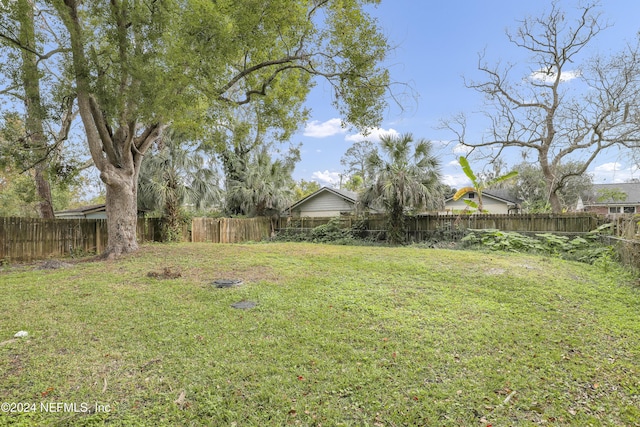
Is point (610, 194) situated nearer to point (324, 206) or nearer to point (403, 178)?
point (324, 206)

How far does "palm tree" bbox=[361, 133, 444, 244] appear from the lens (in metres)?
12.2

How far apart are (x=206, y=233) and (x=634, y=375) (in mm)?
14533

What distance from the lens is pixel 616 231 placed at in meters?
8.63

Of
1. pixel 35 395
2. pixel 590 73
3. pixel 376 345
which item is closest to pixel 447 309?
pixel 376 345

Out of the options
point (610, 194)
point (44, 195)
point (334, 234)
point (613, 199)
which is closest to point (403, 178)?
point (334, 234)

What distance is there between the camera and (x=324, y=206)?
20203 millimetres

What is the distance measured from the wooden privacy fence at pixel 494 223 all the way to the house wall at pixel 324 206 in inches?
156

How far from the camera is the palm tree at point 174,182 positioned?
519 inches

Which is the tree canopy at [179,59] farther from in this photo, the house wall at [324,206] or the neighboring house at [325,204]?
the house wall at [324,206]

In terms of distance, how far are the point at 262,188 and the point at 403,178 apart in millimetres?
8045

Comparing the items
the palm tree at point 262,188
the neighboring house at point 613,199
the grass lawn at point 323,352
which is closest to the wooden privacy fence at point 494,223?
the palm tree at point 262,188

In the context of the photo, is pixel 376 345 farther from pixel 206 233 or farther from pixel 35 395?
pixel 206 233

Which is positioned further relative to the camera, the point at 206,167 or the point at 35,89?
the point at 206,167

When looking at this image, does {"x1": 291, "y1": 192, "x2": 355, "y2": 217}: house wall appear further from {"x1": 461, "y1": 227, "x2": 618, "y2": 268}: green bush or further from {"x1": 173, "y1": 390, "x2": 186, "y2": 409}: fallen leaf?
{"x1": 173, "y1": 390, "x2": 186, "y2": 409}: fallen leaf
